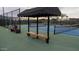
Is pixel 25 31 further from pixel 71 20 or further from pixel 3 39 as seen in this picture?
pixel 71 20

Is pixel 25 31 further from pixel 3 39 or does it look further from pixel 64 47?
pixel 64 47

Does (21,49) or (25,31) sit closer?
(21,49)

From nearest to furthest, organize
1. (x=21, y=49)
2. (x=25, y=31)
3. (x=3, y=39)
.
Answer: (x=21, y=49) → (x=3, y=39) → (x=25, y=31)

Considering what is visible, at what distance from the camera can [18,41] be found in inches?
195
